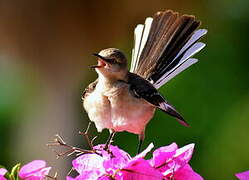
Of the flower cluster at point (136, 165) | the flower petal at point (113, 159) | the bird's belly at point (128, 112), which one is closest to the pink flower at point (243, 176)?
the flower cluster at point (136, 165)

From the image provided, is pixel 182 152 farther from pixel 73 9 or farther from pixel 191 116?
pixel 73 9

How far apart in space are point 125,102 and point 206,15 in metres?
6.71

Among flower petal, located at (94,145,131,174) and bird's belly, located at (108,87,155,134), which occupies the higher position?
flower petal, located at (94,145,131,174)

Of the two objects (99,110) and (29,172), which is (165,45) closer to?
(99,110)

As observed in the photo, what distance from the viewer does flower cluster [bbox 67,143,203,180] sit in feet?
4.76

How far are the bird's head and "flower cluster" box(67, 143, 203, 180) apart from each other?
1.90ft

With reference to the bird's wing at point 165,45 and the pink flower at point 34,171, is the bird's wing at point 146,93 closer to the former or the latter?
the bird's wing at point 165,45

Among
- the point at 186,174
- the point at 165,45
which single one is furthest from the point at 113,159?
the point at 165,45

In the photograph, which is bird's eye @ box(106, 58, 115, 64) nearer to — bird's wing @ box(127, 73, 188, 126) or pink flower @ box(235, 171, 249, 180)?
bird's wing @ box(127, 73, 188, 126)

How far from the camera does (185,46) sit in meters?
2.42

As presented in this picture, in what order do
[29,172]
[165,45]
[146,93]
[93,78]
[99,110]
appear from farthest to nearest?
[93,78]
[165,45]
[146,93]
[99,110]
[29,172]

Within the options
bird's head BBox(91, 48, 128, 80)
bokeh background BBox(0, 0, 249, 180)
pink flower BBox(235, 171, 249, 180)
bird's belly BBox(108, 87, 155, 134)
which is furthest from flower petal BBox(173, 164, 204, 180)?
bokeh background BBox(0, 0, 249, 180)

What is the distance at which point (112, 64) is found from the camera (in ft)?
7.06

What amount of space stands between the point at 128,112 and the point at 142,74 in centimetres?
47
